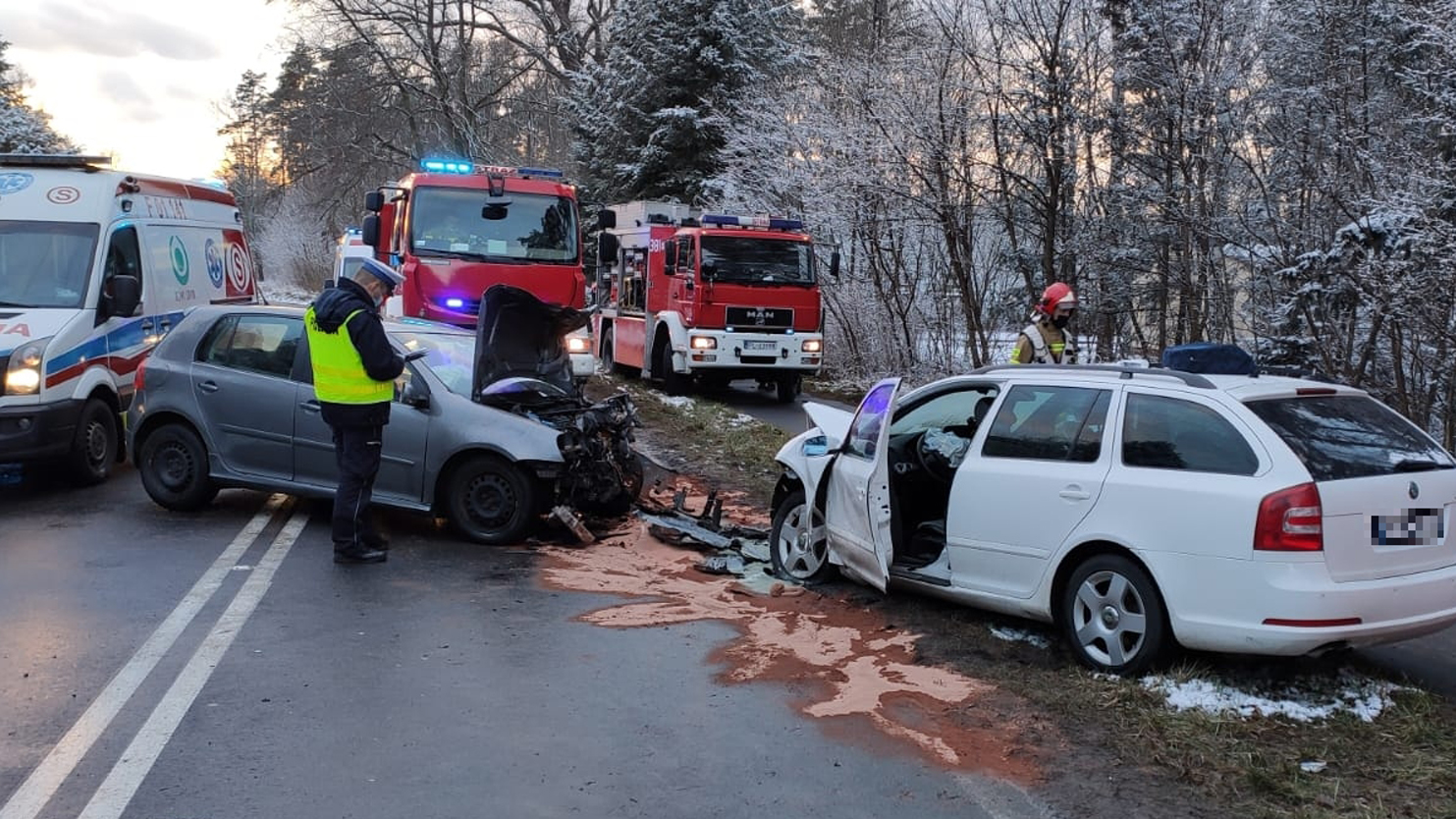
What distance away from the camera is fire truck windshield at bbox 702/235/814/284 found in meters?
17.1

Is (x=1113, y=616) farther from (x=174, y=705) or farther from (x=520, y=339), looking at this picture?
(x=520, y=339)

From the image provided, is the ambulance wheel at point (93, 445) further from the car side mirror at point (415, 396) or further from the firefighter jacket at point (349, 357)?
the firefighter jacket at point (349, 357)

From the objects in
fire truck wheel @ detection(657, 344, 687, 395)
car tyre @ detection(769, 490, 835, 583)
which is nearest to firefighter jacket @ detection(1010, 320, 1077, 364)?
car tyre @ detection(769, 490, 835, 583)

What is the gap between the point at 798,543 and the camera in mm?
6961

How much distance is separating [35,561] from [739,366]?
11327mm

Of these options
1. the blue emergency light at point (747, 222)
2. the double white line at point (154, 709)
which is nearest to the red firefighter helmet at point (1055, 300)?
the double white line at point (154, 709)

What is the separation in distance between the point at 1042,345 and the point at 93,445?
7.84 m

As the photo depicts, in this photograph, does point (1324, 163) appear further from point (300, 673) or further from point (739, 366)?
point (300, 673)

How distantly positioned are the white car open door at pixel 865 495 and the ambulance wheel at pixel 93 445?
255 inches

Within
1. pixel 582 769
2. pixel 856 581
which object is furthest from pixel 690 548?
pixel 582 769

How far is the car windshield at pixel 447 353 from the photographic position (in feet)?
26.7

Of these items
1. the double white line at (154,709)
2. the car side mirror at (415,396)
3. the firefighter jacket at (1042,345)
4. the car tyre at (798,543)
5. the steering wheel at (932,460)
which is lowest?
the double white line at (154,709)

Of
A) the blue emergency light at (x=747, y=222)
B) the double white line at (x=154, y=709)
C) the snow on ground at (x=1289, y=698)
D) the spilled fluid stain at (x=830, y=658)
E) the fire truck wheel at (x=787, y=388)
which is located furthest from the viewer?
the fire truck wheel at (x=787, y=388)

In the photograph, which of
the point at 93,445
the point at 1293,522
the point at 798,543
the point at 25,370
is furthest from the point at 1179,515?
the point at 93,445
